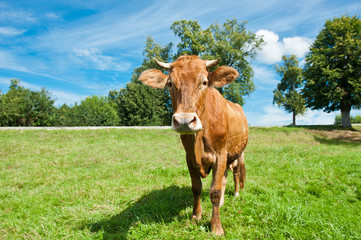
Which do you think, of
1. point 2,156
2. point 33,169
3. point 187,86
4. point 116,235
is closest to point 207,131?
point 187,86

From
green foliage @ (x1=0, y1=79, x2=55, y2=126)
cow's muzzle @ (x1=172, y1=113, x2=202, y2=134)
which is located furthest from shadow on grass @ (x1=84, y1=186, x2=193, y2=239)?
green foliage @ (x1=0, y1=79, x2=55, y2=126)

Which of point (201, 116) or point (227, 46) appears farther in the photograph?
point (227, 46)

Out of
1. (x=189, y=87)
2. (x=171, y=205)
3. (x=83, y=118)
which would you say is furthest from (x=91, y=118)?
(x=189, y=87)

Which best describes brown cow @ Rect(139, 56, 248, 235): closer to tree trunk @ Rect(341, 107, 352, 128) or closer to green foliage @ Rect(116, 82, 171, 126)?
tree trunk @ Rect(341, 107, 352, 128)

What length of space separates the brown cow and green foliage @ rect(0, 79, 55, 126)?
35.1 metres

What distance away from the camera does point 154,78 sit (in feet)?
10.2

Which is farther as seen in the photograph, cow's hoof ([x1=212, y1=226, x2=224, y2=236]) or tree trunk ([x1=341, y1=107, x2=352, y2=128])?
tree trunk ([x1=341, y1=107, x2=352, y2=128])

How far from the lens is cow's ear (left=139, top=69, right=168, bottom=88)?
307cm

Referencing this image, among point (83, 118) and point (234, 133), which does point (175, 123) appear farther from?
point (83, 118)

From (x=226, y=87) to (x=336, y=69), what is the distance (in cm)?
1492

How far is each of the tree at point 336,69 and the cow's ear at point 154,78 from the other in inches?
1008

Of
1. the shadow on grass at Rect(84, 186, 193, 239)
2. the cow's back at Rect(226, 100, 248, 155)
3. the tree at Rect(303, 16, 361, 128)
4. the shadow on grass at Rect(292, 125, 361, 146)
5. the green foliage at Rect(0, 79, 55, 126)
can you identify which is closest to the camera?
the shadow on grass at Rect(84, 186, 193, 239)

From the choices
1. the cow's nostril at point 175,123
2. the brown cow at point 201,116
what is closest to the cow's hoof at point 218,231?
the brown cow at point 201,116

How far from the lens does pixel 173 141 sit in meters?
16.0
